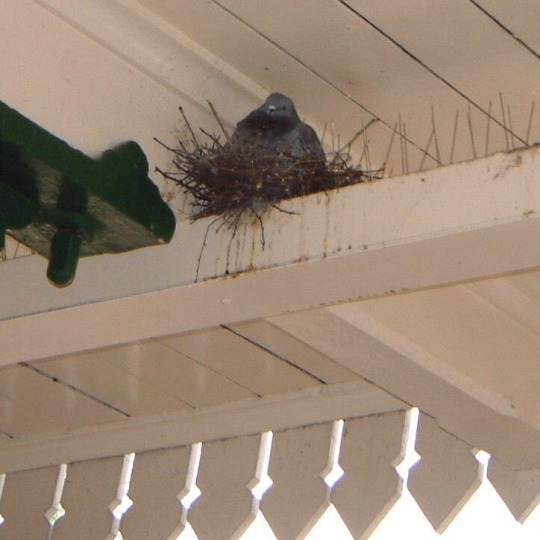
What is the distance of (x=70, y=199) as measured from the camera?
2.33m

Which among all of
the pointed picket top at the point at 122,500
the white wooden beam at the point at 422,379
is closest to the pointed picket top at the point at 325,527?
the white wooden beam at the point at 422,379

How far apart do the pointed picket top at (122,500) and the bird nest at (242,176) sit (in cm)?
140

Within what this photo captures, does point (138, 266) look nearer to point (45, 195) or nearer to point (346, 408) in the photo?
point (45, 195)

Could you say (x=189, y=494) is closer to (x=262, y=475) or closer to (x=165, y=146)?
(x=262, y=475)

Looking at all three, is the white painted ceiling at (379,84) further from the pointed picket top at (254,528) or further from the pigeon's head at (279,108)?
the pointed picket top at (254,528)

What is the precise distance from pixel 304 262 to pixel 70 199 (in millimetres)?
420

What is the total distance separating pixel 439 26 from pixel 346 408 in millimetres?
1212

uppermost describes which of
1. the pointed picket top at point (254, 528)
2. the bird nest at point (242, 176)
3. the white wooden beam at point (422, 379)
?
the bird nest at point (242, 176)

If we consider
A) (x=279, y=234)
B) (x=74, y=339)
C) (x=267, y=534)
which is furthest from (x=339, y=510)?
(x=279, y=234)

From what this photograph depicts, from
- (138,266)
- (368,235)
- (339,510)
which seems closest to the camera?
(368,235)

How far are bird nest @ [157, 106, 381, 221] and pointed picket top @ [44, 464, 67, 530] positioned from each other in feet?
5.11

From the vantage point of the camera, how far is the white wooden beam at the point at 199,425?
347cm

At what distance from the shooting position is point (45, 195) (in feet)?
7.66

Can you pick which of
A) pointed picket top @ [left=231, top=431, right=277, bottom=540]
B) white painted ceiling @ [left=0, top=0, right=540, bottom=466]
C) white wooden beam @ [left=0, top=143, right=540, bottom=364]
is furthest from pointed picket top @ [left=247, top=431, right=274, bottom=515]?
white wooden beam @ [left=0, top=143, right=540, bottom=364]
